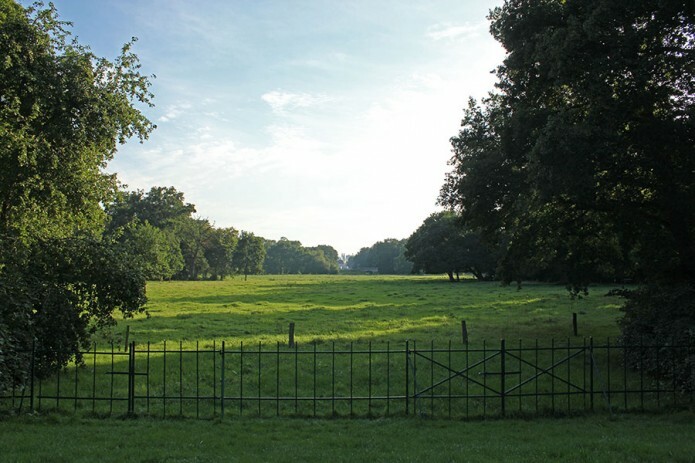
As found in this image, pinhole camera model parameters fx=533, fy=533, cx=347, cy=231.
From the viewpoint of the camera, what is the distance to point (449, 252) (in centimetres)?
8881

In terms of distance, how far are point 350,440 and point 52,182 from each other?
1199 cm

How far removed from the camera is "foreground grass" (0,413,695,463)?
9008mm

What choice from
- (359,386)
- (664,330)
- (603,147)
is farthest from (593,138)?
(359,386)

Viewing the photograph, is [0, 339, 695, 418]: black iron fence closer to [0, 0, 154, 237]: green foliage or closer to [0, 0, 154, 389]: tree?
[0, 0, 154, 389]: tree

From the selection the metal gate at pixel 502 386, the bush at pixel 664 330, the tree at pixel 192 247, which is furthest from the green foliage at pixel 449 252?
the metal gate at pixel 502 386

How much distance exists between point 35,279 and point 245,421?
7544mm

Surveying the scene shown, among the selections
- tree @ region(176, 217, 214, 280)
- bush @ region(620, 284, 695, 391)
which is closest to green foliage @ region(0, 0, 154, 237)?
bush @ region(620, 284, 695, 391)

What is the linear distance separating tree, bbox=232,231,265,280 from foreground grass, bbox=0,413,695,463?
11816cm

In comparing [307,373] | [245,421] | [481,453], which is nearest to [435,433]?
[481,453]

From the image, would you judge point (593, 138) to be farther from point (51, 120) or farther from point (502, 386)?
point (51, 120)

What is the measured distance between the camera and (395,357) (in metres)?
21.1

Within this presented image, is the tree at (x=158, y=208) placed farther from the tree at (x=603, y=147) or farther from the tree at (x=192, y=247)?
the tree at (x=603, y=147)

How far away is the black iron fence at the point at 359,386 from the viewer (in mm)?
12539

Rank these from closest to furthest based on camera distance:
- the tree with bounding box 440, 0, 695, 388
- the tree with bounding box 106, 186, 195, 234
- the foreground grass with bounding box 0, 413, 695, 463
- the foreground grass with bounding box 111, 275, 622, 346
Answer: the foreground grass with bounding box 0, 413, 695, 463 → the tree with bounding box 440, 0, 695, 388 → the foreground grass with bounding box 111, 275, 622, 346 → the tree with bounding box 106, 186, 195, 234
